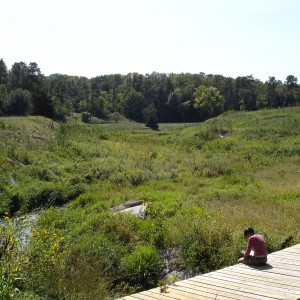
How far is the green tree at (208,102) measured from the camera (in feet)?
315

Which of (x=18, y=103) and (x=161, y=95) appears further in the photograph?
(x=161, y=95)

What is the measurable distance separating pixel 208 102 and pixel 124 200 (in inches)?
3173

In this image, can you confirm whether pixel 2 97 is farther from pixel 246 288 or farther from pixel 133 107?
pixel 246 288

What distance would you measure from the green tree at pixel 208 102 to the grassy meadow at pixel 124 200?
56454mm

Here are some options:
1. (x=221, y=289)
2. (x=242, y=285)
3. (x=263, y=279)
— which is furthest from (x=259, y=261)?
(x=221, y=289)

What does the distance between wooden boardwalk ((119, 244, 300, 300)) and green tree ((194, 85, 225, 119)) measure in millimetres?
88407

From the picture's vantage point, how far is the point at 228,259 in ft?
33.0

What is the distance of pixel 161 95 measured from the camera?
113125 mm

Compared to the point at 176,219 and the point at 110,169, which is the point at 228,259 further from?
the point at 110,169

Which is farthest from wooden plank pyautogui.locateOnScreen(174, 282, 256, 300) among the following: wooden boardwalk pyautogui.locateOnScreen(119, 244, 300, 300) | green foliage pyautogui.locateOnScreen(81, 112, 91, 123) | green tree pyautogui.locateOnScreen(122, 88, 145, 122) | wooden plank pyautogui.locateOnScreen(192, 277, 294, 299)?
green tree pyautogui.locateOnScreen(122, 88, 145, 122)

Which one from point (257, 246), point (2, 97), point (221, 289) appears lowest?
point (221, 289)

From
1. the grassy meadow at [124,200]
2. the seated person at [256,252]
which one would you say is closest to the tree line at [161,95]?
the grassy meadow at [124,200]

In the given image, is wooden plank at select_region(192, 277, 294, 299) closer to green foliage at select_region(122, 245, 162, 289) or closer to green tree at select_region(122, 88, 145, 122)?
green foliage at select_region(122, 245, 162, 289)

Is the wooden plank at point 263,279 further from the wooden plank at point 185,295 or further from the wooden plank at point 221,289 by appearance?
the wooden plank at point 185,295
